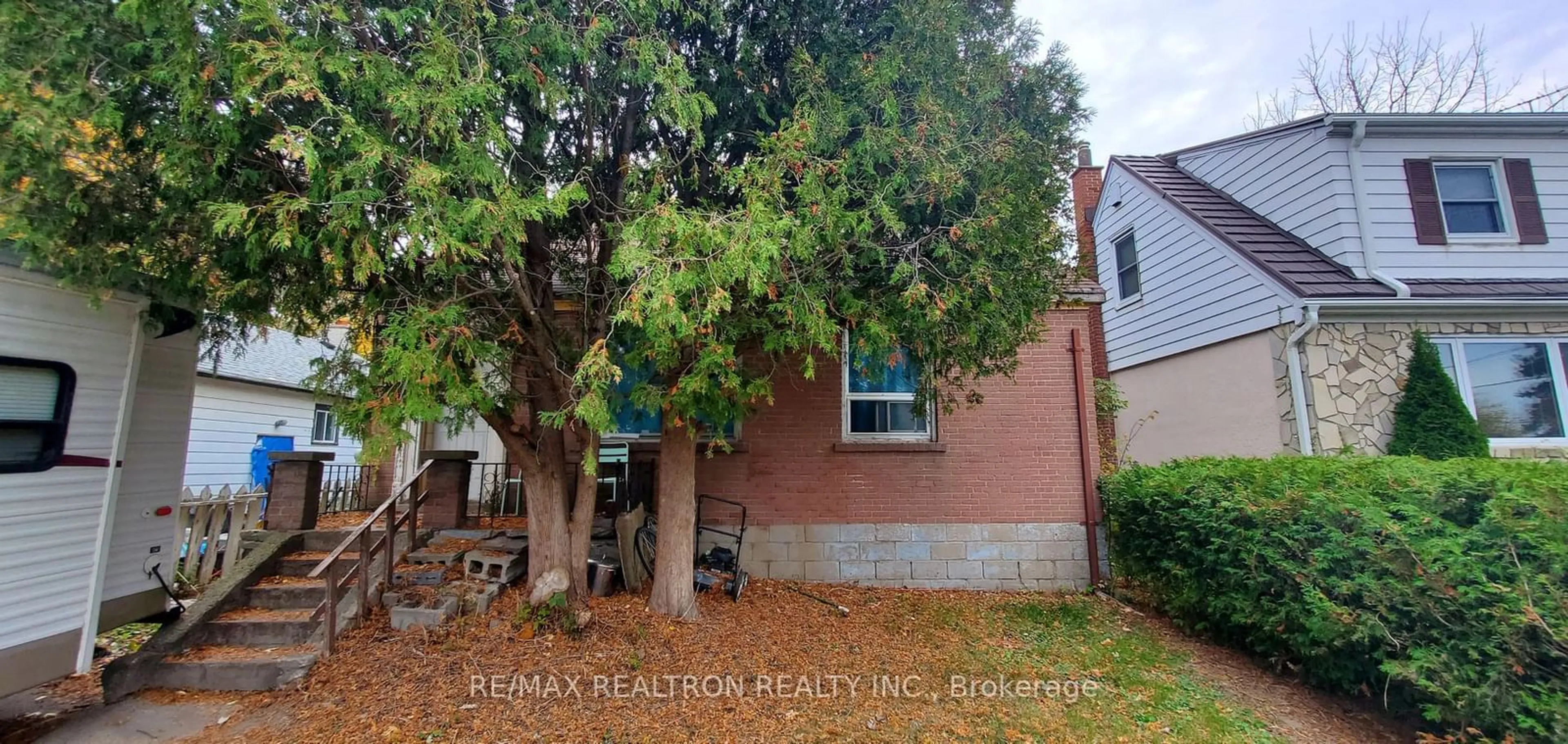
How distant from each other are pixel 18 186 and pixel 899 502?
700cm

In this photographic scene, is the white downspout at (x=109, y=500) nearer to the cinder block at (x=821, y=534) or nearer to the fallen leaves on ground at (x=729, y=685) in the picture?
the fallen leaves on ground at (x=729, y=685)

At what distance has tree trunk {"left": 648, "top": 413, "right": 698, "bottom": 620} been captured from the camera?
17.2ft

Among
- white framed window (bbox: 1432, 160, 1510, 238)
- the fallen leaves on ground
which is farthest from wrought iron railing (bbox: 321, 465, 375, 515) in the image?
white framed window (bbox: 1432, 160, 1510, 238)

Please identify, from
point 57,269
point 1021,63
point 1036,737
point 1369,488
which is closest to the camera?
point 57,269

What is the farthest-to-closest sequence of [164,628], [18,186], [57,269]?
[164,628]
[57,269]
[18,186]

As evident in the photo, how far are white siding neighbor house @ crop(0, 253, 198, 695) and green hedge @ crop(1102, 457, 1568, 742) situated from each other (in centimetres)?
769

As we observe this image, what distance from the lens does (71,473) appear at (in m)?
3.57

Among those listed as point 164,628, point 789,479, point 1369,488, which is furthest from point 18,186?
point 1369,488

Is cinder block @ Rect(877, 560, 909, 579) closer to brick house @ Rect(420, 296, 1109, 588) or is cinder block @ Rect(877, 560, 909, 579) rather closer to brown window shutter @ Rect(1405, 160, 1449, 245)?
brick house @ Rect(420, 296, 1109, 588)

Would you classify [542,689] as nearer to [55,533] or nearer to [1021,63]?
[55,533]

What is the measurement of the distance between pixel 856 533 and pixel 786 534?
2.67ft

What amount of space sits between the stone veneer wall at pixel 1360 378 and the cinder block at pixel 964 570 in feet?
13.4

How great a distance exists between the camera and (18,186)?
9.82 feet

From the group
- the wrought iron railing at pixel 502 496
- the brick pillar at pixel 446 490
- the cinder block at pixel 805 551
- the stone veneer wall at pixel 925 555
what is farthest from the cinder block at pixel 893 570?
the brick pillar at pixel 446 490
